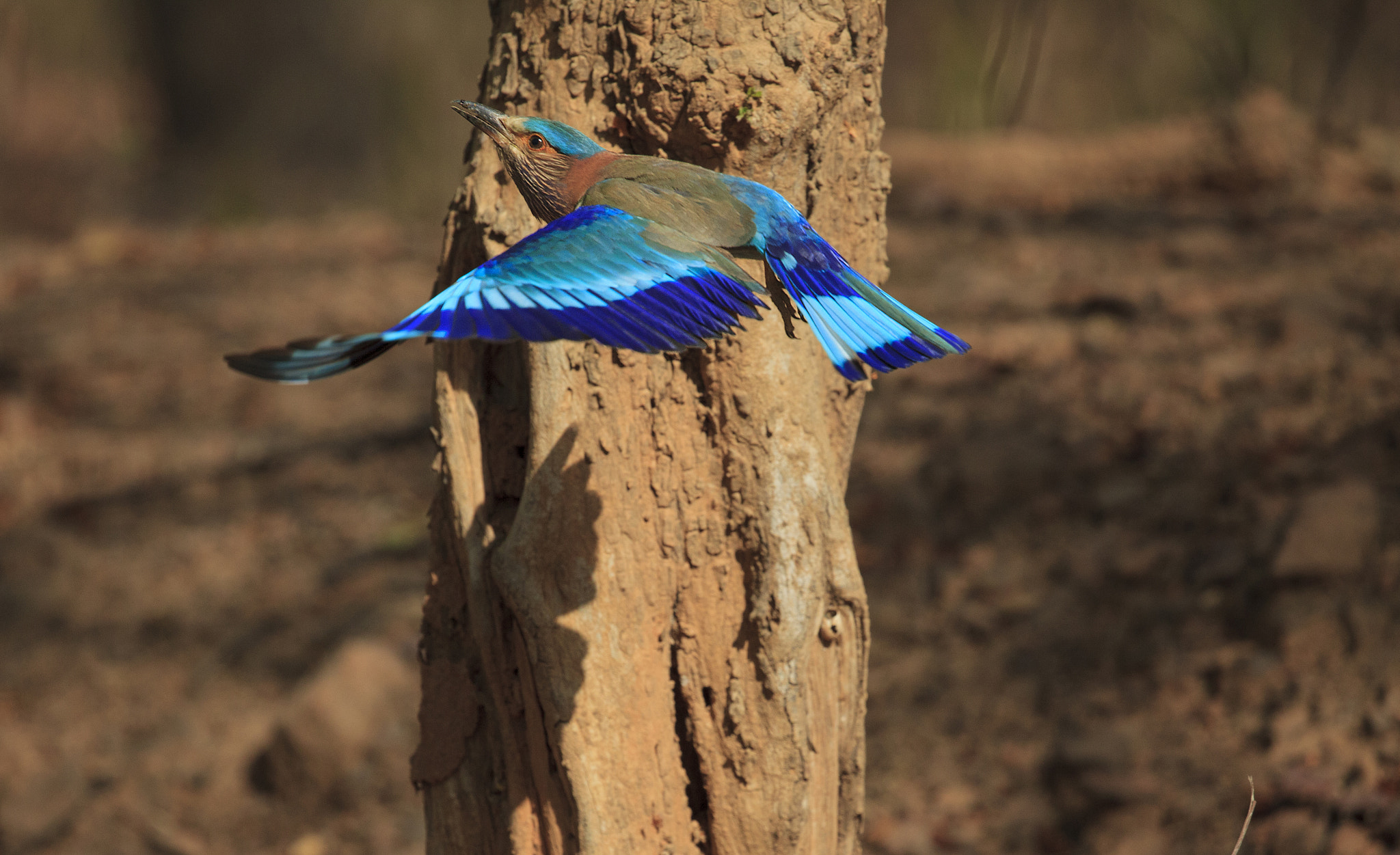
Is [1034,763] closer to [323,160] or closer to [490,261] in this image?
[490,261]

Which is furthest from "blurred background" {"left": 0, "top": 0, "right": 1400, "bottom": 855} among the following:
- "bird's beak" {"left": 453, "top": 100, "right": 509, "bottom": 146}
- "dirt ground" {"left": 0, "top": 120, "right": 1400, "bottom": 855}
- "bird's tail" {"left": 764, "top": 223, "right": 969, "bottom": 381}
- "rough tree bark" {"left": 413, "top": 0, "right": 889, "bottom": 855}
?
"bird's beak" {"left": 453, "top": 100, "right": 509, "bottom": 146}

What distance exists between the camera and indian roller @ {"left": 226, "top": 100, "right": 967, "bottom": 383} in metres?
1.44

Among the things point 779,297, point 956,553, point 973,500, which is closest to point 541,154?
point 779,297

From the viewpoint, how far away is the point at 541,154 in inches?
72.7

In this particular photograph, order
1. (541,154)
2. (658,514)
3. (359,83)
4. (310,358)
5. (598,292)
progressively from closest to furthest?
1. (310,358)
2. (598,292)
3. (541,154)
4. (658,514)
5. (359,83)

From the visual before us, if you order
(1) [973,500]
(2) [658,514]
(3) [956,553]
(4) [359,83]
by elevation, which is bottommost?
(3) [956,553]

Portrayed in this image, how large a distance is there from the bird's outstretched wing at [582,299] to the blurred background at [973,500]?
238cm

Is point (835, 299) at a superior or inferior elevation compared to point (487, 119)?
inferior

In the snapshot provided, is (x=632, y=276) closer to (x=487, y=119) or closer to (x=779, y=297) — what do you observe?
(x=779, y=297)

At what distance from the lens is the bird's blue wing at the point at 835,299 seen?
169 cm

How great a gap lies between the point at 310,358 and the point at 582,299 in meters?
0.37

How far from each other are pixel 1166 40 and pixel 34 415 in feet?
28.3

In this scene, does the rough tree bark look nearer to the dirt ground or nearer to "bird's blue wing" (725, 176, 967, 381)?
"bird's blue wing" (725, 176, 967, 381)

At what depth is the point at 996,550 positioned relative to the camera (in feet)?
13.6
